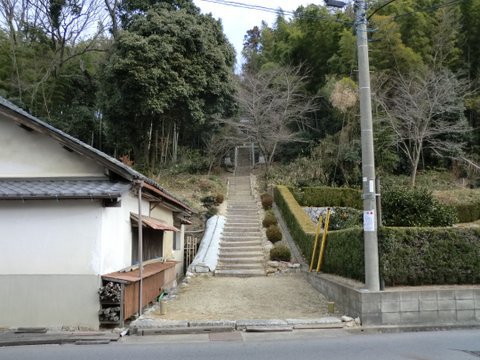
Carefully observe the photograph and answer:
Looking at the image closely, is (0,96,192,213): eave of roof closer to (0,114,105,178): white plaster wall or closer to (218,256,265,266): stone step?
(0,114,105,178): white plaster wall

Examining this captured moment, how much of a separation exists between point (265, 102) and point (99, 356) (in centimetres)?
2233

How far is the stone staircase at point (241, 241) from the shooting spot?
559 inches

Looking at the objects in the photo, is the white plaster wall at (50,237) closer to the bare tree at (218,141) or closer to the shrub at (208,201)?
the shrub at (208,201)

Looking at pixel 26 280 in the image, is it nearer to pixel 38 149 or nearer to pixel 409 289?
pixel 38 149

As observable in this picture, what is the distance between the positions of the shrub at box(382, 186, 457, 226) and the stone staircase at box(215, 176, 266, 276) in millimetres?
5040

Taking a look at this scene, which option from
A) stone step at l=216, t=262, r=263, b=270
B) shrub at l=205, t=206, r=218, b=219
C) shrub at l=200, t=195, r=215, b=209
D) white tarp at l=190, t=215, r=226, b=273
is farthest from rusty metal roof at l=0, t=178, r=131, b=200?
shrub at l=200, t=195, r=215, b=209

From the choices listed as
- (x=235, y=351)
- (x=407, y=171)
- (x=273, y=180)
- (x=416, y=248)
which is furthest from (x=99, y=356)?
(x=407, y=171)

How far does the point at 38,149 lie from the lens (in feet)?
30.2

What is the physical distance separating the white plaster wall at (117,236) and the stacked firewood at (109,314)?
71cm

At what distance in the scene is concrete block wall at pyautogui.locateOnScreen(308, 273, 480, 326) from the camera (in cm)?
766

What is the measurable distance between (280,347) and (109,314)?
340 cm

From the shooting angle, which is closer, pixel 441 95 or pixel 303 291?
pixel 303 291

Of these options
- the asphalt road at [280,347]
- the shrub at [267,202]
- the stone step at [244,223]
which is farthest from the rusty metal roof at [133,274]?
the shrub at [267,202]

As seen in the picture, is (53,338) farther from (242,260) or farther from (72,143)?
(242,260)
